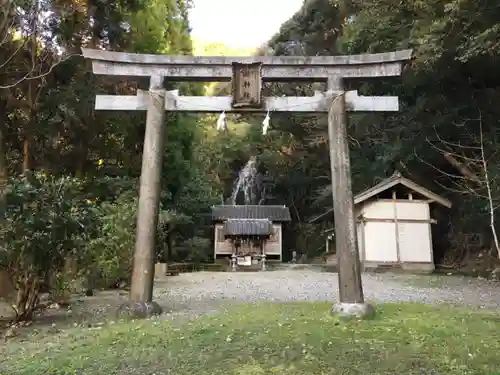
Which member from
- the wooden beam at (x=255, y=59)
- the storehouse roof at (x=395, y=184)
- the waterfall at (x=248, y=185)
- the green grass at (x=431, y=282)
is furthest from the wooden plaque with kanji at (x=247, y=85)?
the waterfall at (x=248, y=185)

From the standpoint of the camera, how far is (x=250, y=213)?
1008 inches

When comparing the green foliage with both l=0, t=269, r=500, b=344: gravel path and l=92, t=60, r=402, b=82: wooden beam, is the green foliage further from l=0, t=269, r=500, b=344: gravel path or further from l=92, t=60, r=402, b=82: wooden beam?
l=92, t=60, r=402, b=82: wooden beam

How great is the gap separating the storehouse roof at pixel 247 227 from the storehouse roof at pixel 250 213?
0.97 metres

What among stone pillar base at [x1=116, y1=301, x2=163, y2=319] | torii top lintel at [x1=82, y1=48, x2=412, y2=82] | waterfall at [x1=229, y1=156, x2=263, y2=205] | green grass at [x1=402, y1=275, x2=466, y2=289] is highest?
waterfall at [x1=229, y1=156, x2=263, y2=205]

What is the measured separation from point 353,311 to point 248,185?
27110 mm

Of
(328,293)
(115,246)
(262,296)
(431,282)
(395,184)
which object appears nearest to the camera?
(262,296)

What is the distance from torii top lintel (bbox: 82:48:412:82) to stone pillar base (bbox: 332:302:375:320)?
11.6 feet

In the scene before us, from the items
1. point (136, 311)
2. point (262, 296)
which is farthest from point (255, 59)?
point (262, 296)

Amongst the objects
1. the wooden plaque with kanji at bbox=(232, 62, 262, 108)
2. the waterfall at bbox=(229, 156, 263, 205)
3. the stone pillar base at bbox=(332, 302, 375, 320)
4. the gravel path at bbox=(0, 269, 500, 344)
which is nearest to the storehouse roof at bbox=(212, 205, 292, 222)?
the waterfall at bbox=(229, 156, 263, 205)

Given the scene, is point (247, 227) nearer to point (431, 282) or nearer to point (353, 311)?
→ point (431, 282)

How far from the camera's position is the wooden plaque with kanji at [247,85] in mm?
7352

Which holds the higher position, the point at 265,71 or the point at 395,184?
the point at 395,184

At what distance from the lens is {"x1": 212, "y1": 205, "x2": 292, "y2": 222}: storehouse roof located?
82.1 ft

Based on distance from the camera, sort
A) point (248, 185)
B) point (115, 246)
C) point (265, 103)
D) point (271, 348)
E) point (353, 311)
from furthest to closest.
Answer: point (248, 185), point (115, 246), point (265, 103), point (353, 311), point (271, 348)
